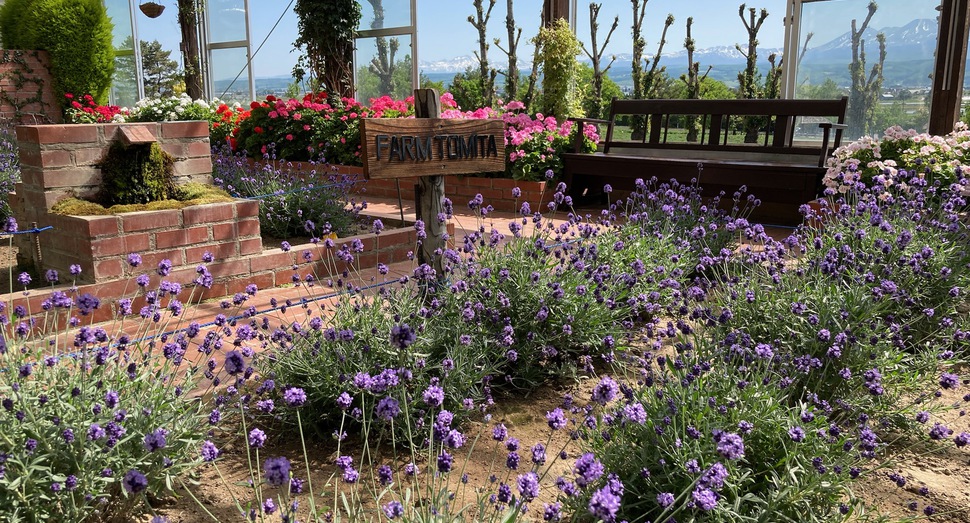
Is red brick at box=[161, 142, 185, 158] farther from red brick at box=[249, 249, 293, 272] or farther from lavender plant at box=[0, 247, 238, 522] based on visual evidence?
lavender plant at box=[0, 247, 238, 522]

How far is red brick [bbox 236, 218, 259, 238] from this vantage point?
4008mm

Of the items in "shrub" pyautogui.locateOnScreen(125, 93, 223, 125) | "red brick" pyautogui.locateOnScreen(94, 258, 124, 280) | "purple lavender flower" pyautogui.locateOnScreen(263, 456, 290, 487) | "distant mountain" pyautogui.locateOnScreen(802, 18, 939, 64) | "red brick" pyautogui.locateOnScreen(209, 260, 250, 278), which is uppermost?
"distant mountain" pyautogui.locateOnScreen(802, 18, 939, 64)

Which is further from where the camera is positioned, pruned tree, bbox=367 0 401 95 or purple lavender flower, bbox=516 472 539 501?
pruned tree, bbox=367 0 401 95

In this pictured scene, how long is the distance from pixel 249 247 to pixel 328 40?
625 cm

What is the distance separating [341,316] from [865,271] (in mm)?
2039

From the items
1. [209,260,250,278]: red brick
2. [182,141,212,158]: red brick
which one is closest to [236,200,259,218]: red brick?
[209,260,250,278]: red brick

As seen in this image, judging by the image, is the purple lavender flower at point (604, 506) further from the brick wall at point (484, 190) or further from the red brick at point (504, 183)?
the red brick at point (504, 183)

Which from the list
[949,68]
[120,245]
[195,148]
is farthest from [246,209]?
[949,68]

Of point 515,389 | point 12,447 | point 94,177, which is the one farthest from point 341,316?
point 94,177

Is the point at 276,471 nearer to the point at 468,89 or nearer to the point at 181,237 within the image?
the point at 181,237

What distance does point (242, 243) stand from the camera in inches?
158

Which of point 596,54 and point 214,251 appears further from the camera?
point 596,54

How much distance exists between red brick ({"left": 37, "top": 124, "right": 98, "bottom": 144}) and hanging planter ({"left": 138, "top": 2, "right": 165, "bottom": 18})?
34.5 ft

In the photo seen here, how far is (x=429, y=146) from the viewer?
3.23 meters
